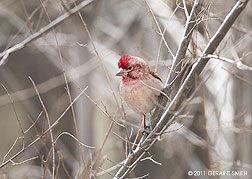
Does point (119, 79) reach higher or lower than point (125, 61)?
lower

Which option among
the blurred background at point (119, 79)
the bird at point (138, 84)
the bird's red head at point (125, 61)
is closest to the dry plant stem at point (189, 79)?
the bird at point (138, 84)

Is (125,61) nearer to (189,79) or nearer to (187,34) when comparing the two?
(187,34)

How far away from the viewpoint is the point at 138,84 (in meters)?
4.30

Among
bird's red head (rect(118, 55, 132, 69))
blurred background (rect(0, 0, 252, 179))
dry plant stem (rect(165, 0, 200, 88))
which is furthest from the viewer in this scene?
blurred background (rect(0, 0, 252, 179))

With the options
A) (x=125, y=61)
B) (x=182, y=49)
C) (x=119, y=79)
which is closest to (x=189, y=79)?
(x=182, y=49)

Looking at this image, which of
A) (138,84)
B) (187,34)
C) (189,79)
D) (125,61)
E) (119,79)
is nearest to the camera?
(189,79)

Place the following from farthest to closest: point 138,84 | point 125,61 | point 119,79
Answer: point 119,79 < point 125,61 < point 138,84

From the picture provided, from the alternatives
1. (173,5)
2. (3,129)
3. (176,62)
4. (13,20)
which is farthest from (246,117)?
(3,129)

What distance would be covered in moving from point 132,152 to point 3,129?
944 centimetres

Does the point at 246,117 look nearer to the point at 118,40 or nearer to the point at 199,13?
the point at 118,40

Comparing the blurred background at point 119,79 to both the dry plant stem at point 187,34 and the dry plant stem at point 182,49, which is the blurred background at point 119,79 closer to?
the dry plant stem at point 182,49

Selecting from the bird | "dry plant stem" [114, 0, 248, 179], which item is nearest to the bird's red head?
the bird

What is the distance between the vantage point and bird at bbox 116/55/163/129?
422 centimetres

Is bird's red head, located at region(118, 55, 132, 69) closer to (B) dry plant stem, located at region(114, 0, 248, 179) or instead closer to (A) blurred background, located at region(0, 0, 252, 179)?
(B) dry plant stem, located at region(114, 0, 248, 179)
